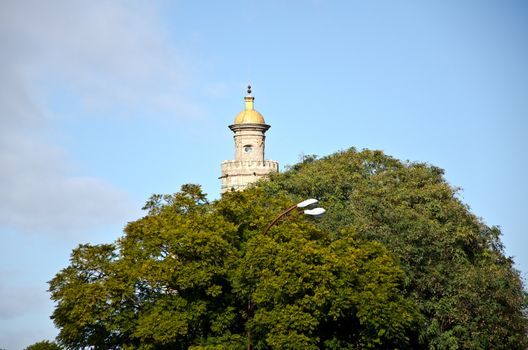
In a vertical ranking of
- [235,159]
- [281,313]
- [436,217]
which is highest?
[235,159]

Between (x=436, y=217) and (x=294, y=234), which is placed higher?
(x=436, y=217)

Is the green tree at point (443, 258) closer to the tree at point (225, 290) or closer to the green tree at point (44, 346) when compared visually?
the tree at point (225, 290)

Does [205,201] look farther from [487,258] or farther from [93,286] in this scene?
[487,258]

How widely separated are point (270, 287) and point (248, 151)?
50039 mm

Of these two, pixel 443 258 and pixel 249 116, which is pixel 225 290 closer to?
pixel 443 258

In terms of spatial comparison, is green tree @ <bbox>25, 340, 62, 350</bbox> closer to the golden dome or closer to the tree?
the tree

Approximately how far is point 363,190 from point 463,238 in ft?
21.8

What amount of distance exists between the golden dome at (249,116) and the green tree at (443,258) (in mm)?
29430

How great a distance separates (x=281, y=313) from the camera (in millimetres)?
52375

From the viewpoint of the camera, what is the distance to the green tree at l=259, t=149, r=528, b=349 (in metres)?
62.0

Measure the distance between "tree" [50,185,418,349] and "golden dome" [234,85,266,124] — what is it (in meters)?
44.3

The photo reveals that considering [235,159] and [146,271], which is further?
[235,159]

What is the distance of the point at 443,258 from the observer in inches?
2549

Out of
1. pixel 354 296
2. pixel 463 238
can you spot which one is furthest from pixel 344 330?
pixel 463 238
